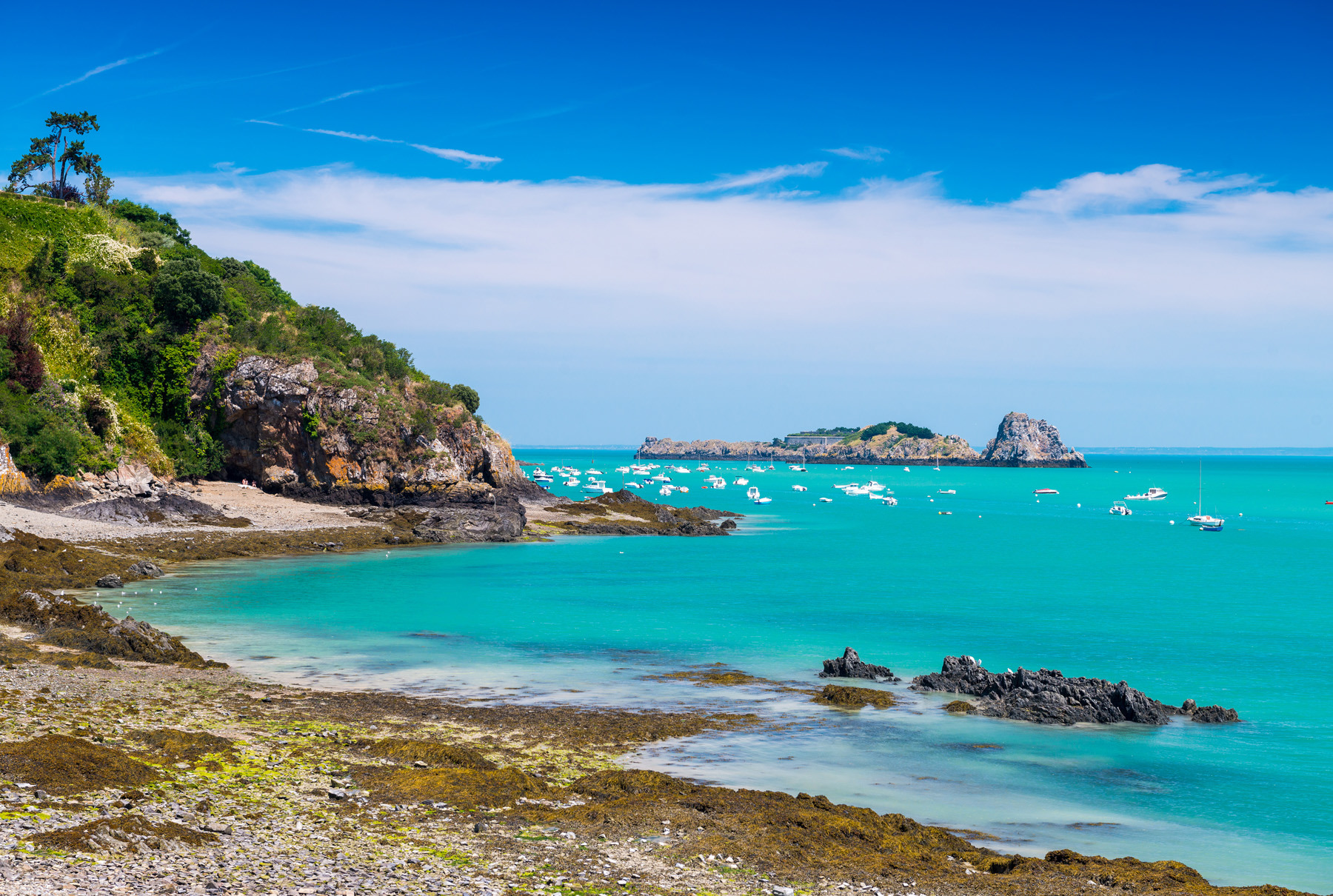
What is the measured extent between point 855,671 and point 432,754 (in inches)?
524

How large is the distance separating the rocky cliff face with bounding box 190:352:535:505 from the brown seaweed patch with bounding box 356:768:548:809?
50.7 meters

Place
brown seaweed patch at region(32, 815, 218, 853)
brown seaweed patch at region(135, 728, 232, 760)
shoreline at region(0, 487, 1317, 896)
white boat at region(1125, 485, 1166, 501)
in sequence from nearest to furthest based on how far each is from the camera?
brown seaweed patch at region(32, 815, 218, 853), shoreline at region(0, 487, 1317, 896), brown seaweed patch at region(135, 728, 232, 760), white boat at region(1125, 485, 1166, 501)

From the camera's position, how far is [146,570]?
37.4m

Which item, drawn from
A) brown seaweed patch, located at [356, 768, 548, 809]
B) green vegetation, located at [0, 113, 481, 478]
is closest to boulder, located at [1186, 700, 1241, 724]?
brown seaweed patch, located at [356, 768, 548, 809]

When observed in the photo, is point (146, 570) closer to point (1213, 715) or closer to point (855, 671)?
point (855, 671)

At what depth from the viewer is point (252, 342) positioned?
64062 mm

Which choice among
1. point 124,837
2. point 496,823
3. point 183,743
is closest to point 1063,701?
point 496,823

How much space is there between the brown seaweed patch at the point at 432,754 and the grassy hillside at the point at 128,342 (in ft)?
136

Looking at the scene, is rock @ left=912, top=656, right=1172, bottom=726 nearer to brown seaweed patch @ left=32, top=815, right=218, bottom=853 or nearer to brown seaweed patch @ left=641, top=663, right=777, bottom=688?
brown seaweed patch @ left=641, top=663, right=777, bottom=688

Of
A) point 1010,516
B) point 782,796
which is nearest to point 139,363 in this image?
point 782,796

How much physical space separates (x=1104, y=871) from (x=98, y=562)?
37227 mm

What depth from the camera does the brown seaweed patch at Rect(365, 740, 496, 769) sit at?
14.5 m

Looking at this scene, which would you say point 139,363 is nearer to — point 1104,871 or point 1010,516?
point 1104,871

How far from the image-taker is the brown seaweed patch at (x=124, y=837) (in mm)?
9664
